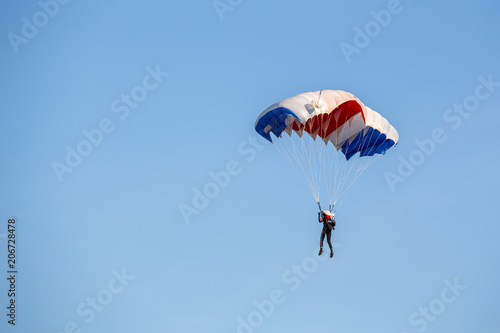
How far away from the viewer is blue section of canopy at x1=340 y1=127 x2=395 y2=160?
104 feet

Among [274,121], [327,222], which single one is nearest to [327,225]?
[327,222]

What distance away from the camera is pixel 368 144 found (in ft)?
107

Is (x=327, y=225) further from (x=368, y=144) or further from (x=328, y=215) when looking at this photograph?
(x=368, y=144)

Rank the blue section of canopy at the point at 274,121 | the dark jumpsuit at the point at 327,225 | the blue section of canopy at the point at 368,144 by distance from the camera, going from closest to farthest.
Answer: the dark jumpsuit at the point at 327,225 → the blue section of canopy at the point at 274,121 → the blue section of canopy at the point at 368,144

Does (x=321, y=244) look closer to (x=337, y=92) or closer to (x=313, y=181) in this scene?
(x=313, y=181)

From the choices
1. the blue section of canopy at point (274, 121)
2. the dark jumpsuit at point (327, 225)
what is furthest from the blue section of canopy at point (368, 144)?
the dark jumpsuit at point (327, 225)

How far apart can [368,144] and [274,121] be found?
4258 mm

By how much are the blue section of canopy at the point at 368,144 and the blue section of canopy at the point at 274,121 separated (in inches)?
122

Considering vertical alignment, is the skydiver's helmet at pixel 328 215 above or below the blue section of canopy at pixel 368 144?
below

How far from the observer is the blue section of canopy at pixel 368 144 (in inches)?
1249

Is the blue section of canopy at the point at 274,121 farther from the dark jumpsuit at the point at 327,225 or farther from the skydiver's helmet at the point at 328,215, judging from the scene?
the dark jumpsuit at the point at 327,225

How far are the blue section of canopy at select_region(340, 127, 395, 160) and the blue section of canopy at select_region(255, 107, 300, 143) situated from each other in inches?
122

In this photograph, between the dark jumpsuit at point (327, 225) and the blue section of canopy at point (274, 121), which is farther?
the blue section of canopy at point (274, 121)

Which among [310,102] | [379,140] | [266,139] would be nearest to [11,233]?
[266,139]
